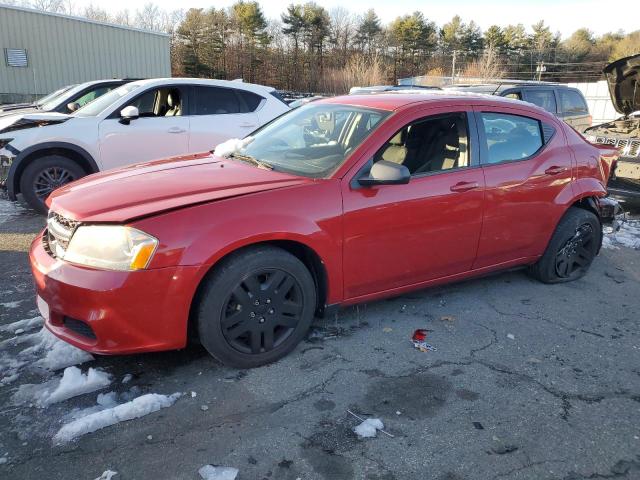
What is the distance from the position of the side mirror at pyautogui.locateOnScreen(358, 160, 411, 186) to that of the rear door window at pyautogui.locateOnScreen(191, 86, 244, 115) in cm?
470

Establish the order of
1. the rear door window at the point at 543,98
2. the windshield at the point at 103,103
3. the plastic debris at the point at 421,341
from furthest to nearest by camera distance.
Answer: the rear door window at the point at 543,98 → the windshield at the point at 103,103 → the plastic debris at the point at 421,341

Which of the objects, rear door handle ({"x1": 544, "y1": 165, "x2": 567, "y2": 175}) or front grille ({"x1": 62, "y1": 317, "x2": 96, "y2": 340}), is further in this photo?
rear door handle ({"x1": 544, "y1": 165, "x2": 567, "y2": 175})

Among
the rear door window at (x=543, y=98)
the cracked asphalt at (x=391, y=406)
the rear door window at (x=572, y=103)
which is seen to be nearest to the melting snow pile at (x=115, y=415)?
the cracked asphalt at (x=391, y=406)

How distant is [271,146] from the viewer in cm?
396

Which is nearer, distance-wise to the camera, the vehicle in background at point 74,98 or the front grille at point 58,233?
the front grille at point 58,233

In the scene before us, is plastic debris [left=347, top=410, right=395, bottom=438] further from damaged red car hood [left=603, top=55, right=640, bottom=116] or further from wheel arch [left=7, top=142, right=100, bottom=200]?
damaged red car hood [left=603, top=55, right=640, bottom=116]

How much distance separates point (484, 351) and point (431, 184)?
1.19 meters

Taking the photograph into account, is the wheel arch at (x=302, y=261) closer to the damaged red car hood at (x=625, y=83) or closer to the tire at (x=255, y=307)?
the tire at (x=255, y=307)

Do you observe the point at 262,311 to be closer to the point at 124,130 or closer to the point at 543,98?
the point at 124,130

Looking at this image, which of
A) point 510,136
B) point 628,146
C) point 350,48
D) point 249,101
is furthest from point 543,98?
point 350,48

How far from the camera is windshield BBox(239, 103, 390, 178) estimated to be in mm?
3500

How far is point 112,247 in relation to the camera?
9.06ft

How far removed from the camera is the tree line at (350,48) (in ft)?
160

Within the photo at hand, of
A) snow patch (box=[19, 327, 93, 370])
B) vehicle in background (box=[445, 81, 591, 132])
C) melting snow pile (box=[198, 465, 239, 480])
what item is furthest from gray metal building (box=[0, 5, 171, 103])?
melting snow pile (box=[198, 465, 239, 480])
